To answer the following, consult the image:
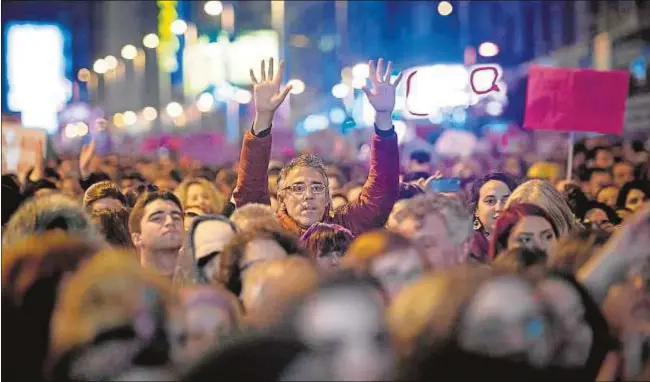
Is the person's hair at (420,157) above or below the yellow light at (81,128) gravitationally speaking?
below

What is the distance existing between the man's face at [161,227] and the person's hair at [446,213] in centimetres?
162

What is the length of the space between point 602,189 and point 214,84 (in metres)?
50.3

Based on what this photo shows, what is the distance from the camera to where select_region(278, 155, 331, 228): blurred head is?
28.1 ft

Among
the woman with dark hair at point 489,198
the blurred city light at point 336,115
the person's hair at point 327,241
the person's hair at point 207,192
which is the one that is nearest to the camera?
the person's hair at point 327,241

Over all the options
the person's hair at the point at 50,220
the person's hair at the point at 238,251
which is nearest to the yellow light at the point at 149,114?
the person's hair at the point at 50,220

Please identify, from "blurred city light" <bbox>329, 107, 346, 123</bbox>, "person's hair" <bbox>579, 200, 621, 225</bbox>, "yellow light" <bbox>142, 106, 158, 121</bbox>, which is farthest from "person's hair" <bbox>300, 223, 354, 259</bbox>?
"yellow light" <bbox>142, 106, 158, 121</bbox>

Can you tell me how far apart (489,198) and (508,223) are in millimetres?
2670

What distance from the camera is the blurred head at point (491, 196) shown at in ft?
29.5

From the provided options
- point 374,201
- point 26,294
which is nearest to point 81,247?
point 26,294

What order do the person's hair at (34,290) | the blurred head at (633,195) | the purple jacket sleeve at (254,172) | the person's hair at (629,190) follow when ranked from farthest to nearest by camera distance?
the person's hair at (629,190)
the blurred head at (633,195)
the purple jacket sleeve at (254,172)
the person's hair at (34,290)

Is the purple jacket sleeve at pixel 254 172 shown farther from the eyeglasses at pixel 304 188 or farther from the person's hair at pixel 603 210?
the person's hair at pixel 603 210

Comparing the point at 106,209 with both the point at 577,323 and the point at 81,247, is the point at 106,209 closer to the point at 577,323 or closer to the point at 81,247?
the point at 81,247

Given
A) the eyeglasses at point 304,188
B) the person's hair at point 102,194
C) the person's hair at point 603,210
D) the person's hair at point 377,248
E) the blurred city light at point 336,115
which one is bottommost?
the person's hair at point 603,210

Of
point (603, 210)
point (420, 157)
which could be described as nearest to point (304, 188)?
point (603, 210)
